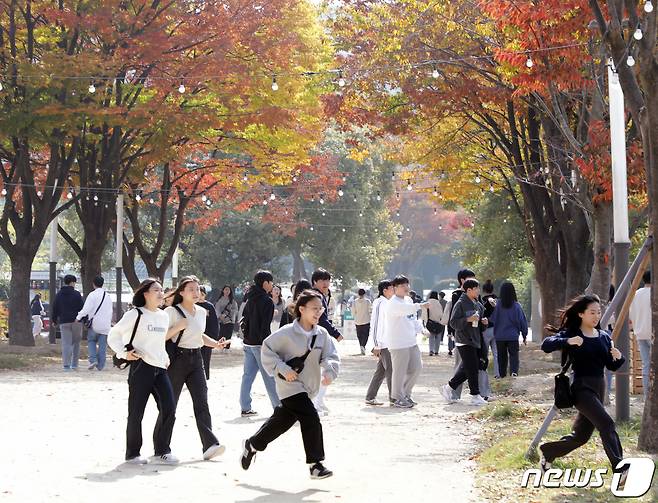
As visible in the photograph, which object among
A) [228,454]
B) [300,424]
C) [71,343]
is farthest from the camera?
[71,343]

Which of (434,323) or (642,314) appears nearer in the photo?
(642,314)

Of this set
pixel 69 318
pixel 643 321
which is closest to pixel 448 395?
pixel 643 321

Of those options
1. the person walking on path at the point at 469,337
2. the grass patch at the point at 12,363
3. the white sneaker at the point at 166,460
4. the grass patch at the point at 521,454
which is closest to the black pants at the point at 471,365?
the person walking on path at the point at 469,337

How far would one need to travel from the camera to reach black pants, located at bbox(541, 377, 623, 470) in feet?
28.4

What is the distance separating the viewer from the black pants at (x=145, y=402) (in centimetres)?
1038

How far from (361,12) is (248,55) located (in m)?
3.46

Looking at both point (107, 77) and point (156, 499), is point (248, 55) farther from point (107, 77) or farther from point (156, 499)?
point (156, 499)

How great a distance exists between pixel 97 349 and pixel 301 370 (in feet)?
44.3

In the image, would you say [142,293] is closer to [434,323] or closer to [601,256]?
[601,256]

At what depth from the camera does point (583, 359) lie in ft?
29.3

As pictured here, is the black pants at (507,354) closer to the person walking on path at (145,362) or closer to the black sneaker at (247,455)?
the person walking on path at (145,362)

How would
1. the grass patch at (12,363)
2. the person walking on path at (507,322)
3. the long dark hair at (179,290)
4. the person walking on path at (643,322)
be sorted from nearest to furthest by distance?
the long dark hair at (179,290), the person walking on path at (643,322), the person walking on path at (507,322), the grass patch at (12,363)

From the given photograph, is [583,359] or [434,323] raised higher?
[434,323]

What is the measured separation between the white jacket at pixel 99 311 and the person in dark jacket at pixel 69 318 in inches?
16.4
